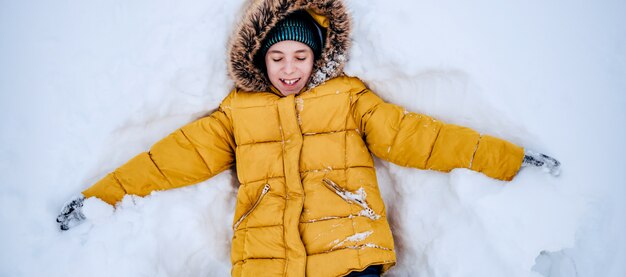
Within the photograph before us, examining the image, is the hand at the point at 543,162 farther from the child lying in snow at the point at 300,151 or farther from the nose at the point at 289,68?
the nose at the point at 289,68

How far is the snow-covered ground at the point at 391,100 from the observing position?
57.4 inches

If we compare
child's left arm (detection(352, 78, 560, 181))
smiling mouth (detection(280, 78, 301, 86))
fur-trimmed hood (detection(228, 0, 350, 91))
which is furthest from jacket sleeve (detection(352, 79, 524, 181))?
smiling mouth (detection(280, 78, 301, 86))

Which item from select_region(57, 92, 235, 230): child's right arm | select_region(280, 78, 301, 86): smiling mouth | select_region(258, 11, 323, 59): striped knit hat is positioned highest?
select_region(258, 11, 323, 59): striped knit hat

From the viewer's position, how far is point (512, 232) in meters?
1.48

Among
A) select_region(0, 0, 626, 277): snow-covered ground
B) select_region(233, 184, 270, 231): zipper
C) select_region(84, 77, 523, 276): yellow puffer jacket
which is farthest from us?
select_region(233, 184, 270, 231): zipper

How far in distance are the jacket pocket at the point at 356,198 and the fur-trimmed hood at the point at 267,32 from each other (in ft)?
1.57

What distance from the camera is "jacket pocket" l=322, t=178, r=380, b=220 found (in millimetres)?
1671

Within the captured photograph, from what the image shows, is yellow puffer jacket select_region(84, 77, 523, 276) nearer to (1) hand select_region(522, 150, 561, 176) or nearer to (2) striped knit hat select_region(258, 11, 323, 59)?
(1) hand select_region(522, 150, 561, 176)

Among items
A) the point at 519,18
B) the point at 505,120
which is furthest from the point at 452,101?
the point at 519,18

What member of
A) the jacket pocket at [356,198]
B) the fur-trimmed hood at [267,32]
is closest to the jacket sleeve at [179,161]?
the fur-trimmed hood at [267,32]

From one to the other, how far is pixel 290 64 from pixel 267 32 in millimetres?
173

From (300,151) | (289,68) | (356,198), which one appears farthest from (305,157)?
(289,68)

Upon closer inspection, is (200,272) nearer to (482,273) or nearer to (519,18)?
(482,273)

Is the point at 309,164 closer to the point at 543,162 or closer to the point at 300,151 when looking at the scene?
the point at 300,151
